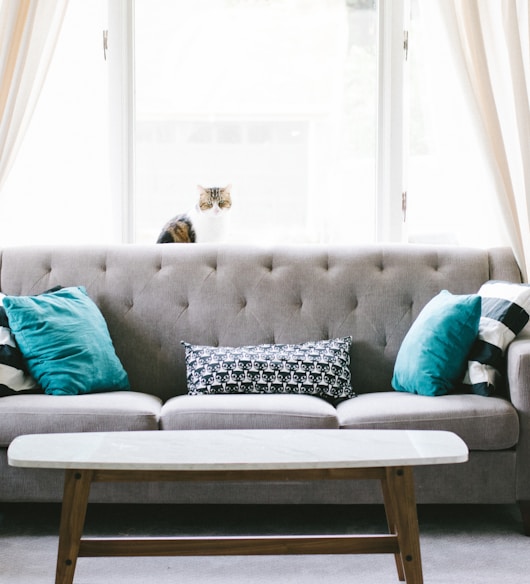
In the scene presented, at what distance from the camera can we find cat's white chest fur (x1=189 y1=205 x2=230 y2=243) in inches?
129

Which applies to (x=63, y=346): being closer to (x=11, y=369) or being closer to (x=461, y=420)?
(x=11, y=369)

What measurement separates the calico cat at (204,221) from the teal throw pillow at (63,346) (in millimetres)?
655

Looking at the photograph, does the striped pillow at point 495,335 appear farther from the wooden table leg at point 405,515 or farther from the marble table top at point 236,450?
the wooden table leg at point 405,515

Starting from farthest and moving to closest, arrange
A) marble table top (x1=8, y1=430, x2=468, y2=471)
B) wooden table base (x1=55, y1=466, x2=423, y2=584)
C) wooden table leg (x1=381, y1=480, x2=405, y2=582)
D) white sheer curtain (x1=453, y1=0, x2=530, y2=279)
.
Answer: white sheer curtain (x1=453, y1=0, x2=530, y2=279)
wooden table leg (x1=381, y1=480, x2=405, y2=582)
wooden table base (x1=55, y1=466, x2=423, y2=584)
marble table top (x1=8, y1=430, x2=468, y2=471)

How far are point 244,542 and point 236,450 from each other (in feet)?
0.75

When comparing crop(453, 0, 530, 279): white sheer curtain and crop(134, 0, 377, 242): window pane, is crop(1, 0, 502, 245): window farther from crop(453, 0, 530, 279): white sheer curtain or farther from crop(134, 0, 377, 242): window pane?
crop(453, 0, 530, 279): white sheer curtain

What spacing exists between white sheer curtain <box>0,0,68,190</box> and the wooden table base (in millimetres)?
1818

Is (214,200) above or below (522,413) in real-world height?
above

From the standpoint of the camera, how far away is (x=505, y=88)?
319 centimetres

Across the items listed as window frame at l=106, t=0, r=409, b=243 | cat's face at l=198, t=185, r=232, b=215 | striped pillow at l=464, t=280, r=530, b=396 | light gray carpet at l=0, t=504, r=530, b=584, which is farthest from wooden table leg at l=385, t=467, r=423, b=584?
window frame at l=106, t=0, r=409, b=243

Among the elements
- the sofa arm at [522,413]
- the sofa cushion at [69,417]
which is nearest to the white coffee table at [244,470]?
the sofa cushion at [69,417]

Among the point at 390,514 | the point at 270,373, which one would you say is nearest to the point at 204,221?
the point at 270,373

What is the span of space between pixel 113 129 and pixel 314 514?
1.92 metres

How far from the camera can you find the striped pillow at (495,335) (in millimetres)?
2557
